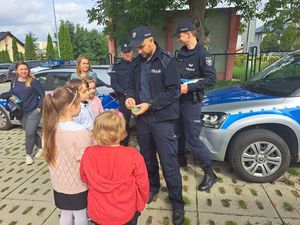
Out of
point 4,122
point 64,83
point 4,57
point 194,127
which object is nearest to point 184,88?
point 194,127

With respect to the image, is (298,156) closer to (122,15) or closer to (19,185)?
(19,185)

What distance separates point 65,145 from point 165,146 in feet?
3.34

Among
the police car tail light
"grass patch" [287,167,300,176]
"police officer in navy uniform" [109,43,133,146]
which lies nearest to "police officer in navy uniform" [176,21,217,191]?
the police car tail light

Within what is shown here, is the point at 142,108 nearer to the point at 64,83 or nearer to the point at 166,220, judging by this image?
the point at 166,220

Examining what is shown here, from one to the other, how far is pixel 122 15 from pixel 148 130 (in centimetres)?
897

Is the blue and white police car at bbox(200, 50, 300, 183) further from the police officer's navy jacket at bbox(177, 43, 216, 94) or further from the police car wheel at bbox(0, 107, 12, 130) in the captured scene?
the police car wheel at bbox(0, 107, 12, 130)

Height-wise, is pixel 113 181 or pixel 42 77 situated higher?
pixel 42 77

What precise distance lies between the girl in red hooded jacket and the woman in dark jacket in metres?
2.88

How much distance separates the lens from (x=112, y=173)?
6.21 ft

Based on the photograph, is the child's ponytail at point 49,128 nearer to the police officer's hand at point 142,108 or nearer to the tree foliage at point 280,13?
the police officer's hand at point 142,108

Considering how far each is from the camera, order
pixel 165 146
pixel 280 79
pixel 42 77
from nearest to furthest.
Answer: pixel 165 146 < pixel 280 79 < pixel 42 77

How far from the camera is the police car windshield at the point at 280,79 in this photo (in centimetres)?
363

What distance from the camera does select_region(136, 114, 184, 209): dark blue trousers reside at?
2682 millimetres

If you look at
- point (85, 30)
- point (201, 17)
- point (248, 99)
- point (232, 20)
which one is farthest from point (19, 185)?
point (85, 30)
